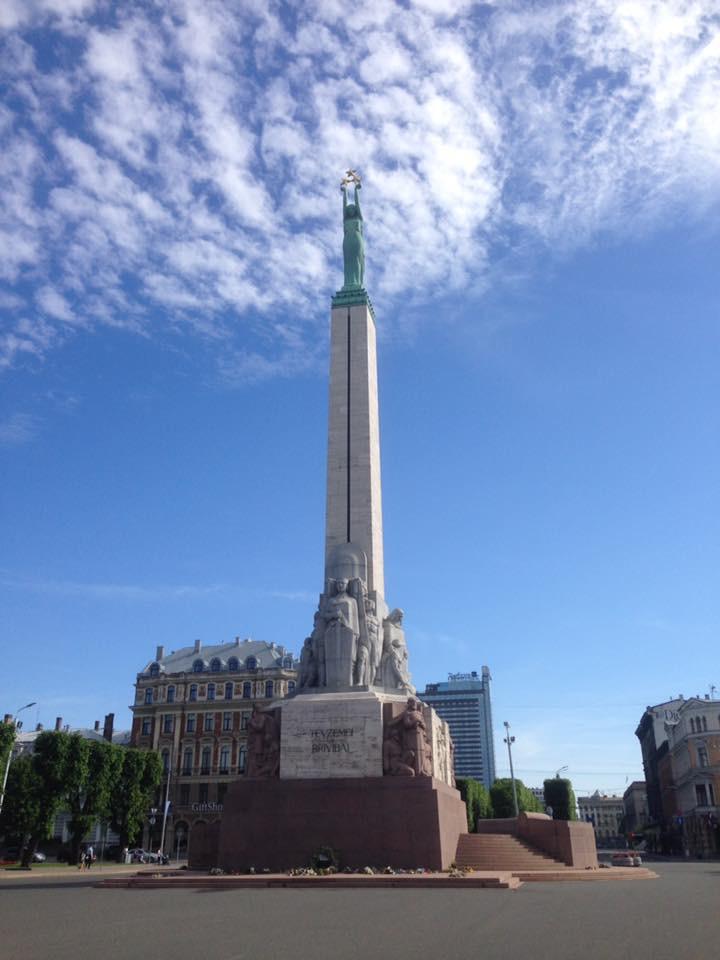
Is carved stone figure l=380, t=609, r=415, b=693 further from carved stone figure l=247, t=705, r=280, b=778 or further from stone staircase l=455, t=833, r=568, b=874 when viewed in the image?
stone staircase l=455, t=833, r=568, b=874

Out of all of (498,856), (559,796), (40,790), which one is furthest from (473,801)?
(498,856)

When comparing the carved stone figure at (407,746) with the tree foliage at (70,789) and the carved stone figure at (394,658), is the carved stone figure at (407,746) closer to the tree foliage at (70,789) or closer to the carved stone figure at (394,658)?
the carved stone figure at (394,658)

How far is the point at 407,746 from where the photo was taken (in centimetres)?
2375

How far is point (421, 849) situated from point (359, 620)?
7.77m

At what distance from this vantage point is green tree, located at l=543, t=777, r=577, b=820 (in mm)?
73062

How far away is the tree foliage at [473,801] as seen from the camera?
5612cm

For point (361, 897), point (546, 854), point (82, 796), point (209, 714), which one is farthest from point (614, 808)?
point (361, 897)

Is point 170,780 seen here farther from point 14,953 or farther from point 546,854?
point 14,953

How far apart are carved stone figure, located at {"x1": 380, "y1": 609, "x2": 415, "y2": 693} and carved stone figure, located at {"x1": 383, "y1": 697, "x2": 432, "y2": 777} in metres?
2.38

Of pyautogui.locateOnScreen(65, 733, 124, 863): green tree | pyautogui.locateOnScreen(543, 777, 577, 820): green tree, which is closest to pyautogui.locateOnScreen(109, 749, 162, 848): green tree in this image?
pyautogui.locateOnScreen(65, 733, 124, 863): green tree

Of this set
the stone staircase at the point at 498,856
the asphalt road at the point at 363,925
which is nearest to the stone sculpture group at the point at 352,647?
the stone staircase at the point at 498,856

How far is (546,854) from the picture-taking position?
26.5 metres

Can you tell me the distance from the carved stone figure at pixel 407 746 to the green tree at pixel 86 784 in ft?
101

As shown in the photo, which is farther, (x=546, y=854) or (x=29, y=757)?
(x=29, y=757)
